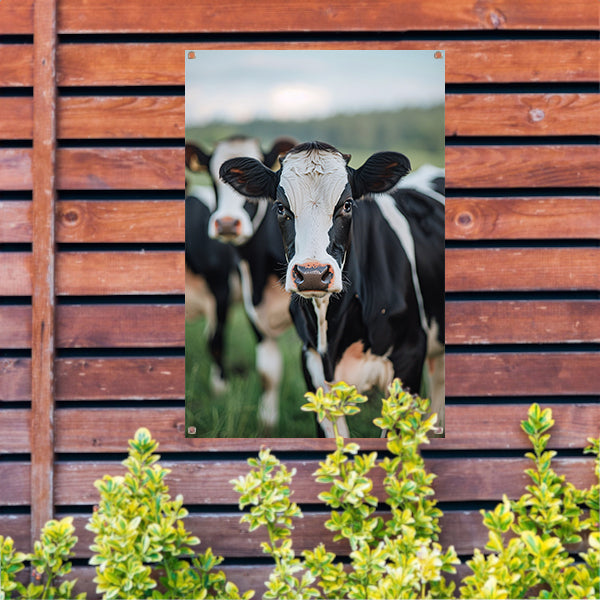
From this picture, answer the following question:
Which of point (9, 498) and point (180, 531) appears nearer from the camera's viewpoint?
point (180, 531)

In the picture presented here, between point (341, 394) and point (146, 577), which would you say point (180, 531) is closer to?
point (146, 577)

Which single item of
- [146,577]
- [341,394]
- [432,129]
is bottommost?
[146,577]

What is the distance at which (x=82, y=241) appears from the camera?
2168mm

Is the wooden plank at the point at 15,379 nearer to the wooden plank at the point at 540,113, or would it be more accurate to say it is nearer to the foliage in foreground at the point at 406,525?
the foliage in foreground at the point at 406,525

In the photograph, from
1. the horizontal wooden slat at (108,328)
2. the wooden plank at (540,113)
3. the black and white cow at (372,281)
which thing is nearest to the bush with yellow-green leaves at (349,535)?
the black and white cow at (372,281)

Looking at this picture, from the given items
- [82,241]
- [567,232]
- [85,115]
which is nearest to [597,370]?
[567,232]

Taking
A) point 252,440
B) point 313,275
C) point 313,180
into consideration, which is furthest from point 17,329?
point 313,180

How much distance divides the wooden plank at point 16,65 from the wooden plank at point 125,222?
479 millimetres

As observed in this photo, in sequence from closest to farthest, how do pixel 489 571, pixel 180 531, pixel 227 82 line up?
pixel 489 571 < pixel 180 531 < pixel 227 82

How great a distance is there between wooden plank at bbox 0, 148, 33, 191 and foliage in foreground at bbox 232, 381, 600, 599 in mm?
1293

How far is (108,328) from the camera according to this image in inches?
85.4

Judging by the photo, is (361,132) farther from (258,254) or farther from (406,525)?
(406,525)

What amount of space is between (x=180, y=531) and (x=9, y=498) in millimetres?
679

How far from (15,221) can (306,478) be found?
4.63ft
